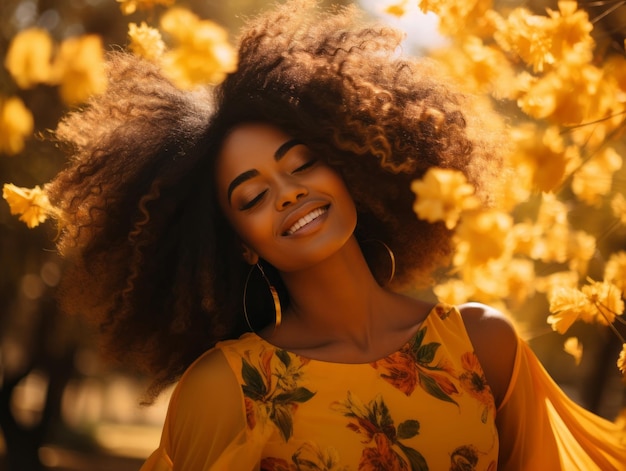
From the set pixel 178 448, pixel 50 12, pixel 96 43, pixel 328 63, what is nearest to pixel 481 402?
pixel 178 448

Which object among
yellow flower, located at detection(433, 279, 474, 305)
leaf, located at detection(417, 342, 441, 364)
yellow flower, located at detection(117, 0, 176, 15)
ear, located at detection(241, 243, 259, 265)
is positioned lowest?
yellow flower, located at detection(433, 279, 474, 305)

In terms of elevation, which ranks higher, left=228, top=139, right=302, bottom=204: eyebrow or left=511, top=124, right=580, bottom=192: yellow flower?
left=511, top=124, right=580, bottom=192: yellow flower

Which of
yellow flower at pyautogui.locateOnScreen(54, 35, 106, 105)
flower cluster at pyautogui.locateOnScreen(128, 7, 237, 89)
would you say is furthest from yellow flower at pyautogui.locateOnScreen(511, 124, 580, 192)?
yellow flower at pyautogui.locateOnScreen(54, 35, 106, 105)

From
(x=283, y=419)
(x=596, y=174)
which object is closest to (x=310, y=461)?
(x=283, y=419)

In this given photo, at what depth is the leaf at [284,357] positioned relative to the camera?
93.0 inches

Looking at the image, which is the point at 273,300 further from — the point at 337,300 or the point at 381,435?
the point at 381,435

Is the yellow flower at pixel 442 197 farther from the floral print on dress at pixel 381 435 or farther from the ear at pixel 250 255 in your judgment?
the ear at pixel 250 255

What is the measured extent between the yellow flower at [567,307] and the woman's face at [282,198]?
0.54 m

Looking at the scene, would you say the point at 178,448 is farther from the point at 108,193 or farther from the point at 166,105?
the point at 166,105

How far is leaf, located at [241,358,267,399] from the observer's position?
2295 mm

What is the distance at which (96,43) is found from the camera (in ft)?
5.28

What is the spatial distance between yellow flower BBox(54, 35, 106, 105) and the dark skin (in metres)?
0.82

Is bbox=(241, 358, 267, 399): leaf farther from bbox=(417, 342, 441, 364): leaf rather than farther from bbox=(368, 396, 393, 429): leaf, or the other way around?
bbox=(417, 342, 441, 364): leaf

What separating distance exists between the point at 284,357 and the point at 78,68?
1.03 m
